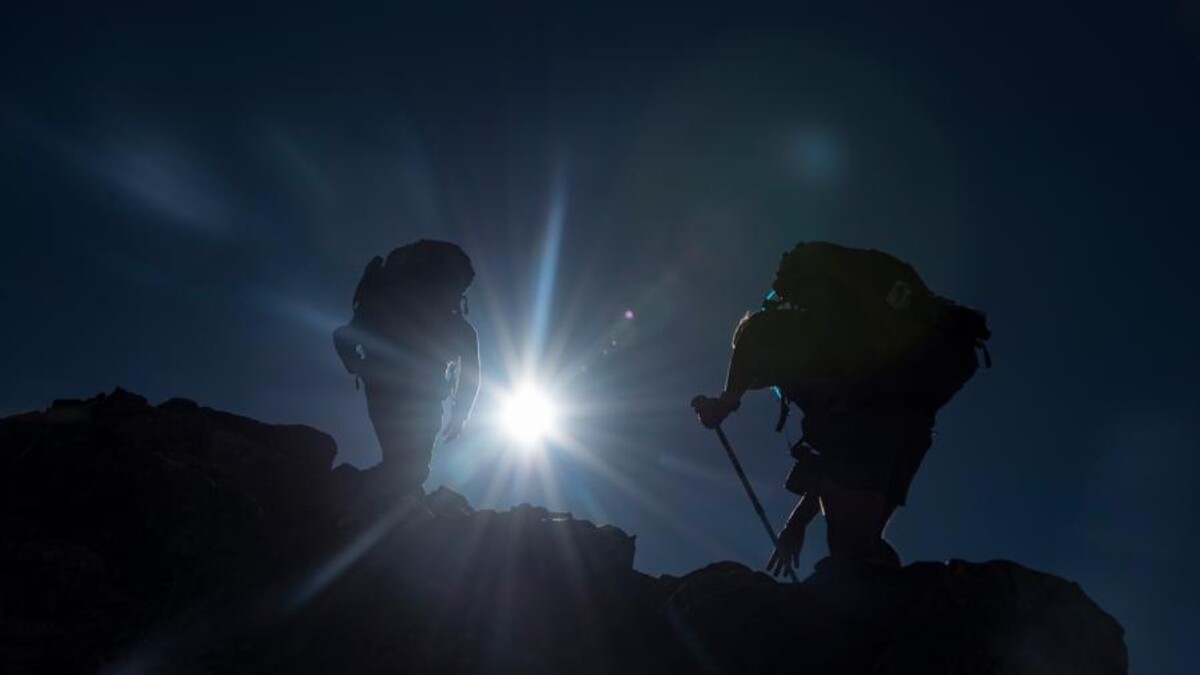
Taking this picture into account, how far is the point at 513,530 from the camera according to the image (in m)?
9.80

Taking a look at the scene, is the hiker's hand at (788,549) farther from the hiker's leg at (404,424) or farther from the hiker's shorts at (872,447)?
the hiker's leg at (404,424)

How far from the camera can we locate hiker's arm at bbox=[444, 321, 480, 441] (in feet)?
40.1

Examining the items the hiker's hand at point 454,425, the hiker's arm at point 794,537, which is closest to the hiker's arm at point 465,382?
the hiker's hand at point 454,425

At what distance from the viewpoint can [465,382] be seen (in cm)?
1246

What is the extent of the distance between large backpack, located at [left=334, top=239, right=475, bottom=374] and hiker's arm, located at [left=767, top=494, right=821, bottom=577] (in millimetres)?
6170

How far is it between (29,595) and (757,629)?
6913 millimetres

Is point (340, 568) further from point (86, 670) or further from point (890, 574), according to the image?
point (890, 574)

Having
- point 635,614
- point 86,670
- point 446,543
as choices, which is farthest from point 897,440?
point 86,670

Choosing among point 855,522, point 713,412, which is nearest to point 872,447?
point 855,522

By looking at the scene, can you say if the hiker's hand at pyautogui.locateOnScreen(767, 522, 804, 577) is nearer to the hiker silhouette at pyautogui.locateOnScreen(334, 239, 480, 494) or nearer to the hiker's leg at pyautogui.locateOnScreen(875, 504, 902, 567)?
the hiker's leg at pyautogui.locateOnScreen(875, 504, 902, 567)

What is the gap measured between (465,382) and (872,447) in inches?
264

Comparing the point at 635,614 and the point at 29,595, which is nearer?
the point at 29,595

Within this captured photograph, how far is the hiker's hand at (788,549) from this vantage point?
887cm

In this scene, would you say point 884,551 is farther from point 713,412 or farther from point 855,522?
point 713,412
